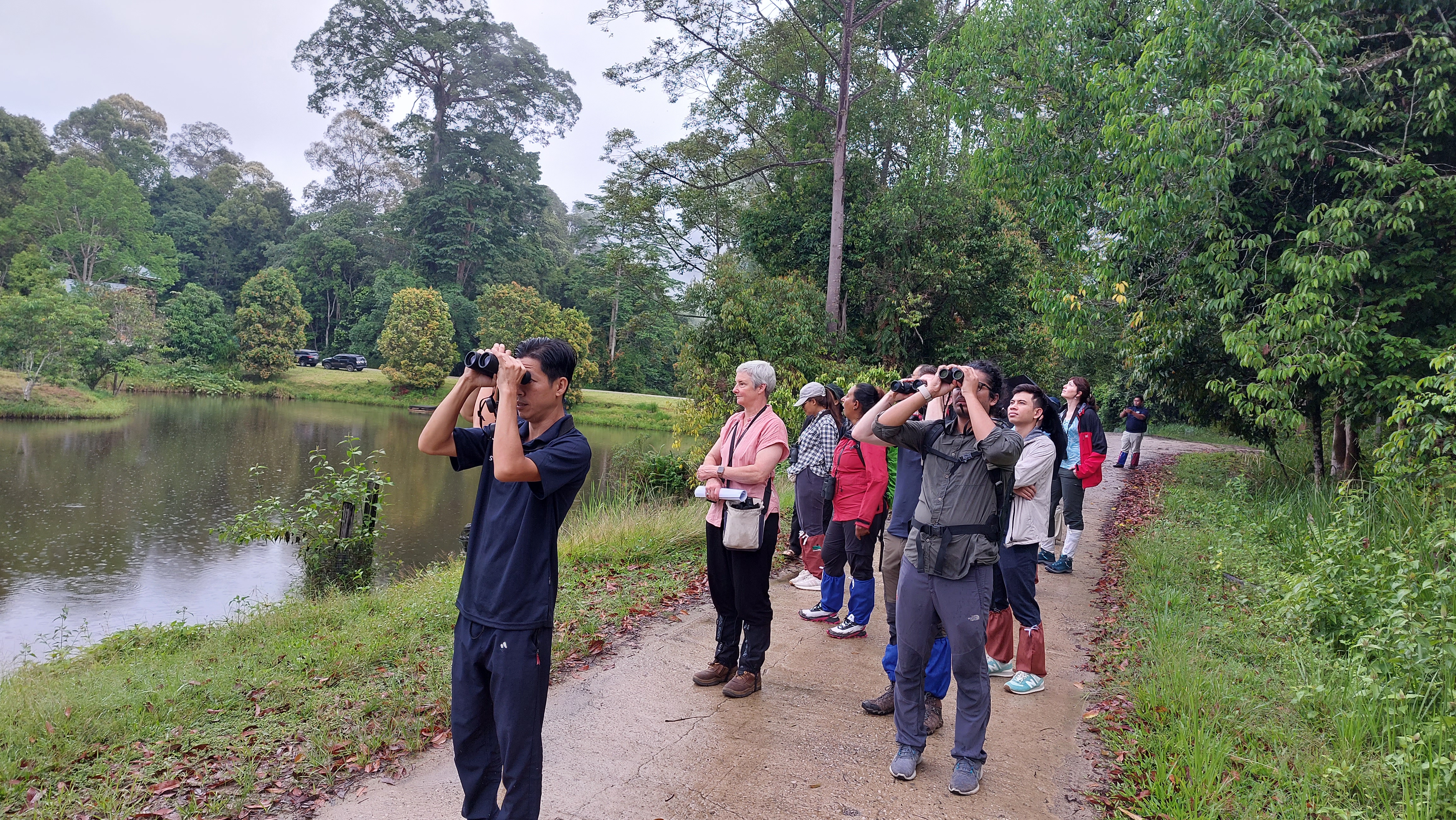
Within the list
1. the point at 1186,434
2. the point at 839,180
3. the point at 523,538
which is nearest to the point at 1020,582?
the point at 523,538

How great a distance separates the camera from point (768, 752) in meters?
3.94

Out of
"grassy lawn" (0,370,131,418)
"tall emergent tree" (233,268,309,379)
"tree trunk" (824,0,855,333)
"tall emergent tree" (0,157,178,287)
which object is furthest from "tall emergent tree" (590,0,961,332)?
"tall emergent tree" (0,157,178,287)

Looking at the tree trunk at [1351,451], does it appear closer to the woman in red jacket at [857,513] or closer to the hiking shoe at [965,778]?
the woman in red jacket at [857,513]

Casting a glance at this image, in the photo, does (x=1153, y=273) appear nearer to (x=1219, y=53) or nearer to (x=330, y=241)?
(x=1219, y=53)

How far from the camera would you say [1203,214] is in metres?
8.80

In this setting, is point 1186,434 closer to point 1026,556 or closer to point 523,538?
point 1026,556

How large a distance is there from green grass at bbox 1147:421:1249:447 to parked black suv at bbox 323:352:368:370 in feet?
134

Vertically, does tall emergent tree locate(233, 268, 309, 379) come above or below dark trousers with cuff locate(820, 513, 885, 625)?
above

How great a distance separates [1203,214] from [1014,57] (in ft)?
11.7

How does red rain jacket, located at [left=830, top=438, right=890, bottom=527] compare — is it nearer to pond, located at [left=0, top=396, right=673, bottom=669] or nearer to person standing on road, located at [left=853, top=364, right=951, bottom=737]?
person standing on road, located at [left=853, top=364, right=951, bottom=737]

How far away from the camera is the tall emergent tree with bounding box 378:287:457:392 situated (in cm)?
4181

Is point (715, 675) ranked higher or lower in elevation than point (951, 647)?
lower

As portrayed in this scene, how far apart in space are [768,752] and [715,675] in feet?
2.90

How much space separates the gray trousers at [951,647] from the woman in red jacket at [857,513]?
150cm
